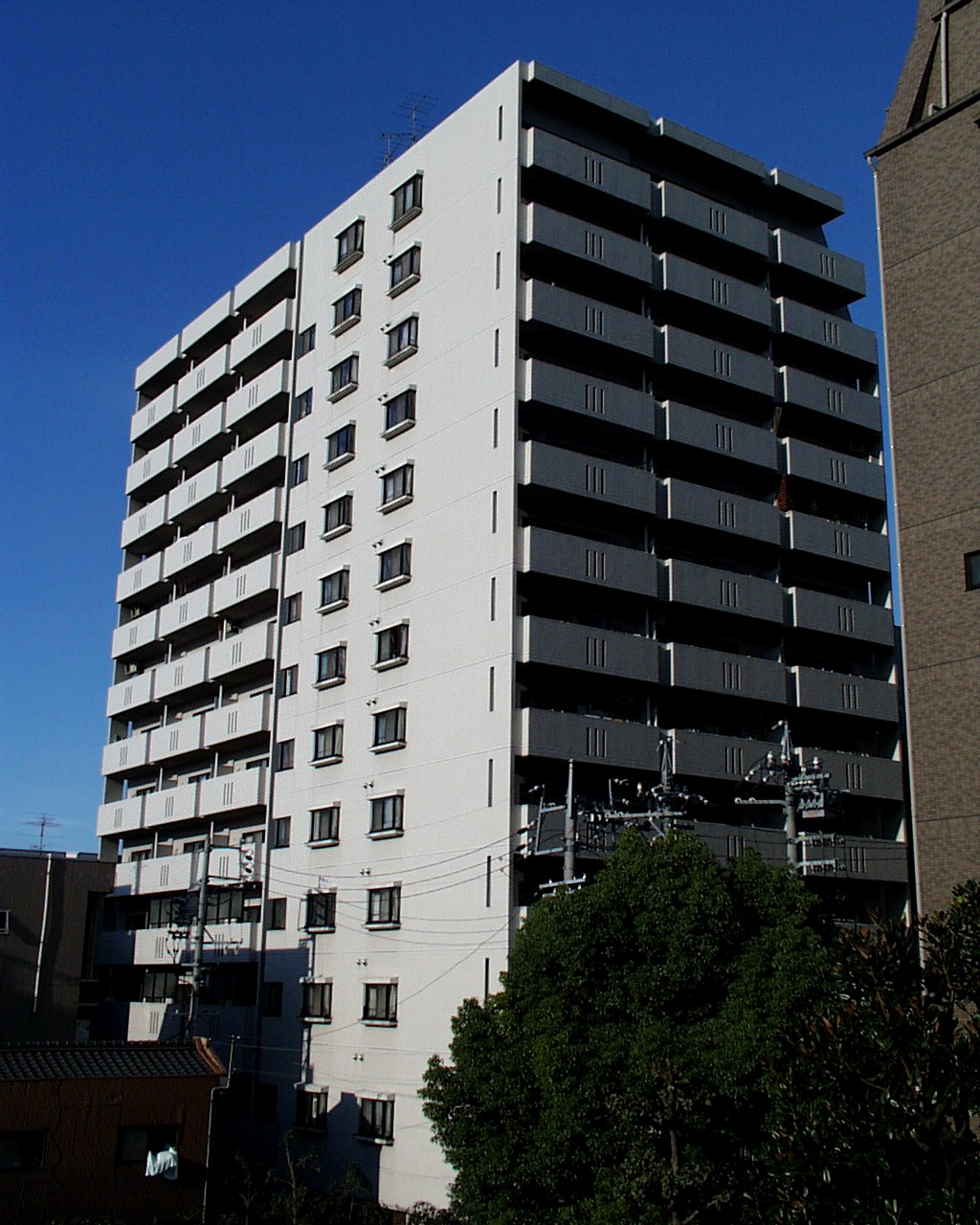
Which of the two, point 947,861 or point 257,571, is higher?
point 257,571

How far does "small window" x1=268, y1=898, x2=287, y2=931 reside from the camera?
58.2 meters

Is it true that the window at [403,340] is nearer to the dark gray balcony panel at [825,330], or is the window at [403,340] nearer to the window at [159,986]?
the dark gray balcony panel at [825,330]

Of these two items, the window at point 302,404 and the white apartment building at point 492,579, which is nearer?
the white apartment building at point 492,579

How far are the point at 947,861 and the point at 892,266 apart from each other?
12.3 meters

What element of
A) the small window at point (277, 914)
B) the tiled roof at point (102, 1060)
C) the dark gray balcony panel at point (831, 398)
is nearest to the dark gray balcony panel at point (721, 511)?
A: the dark gray balcony panel at point (831, 398)

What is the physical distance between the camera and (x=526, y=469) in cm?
5106

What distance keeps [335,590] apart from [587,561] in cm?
1304

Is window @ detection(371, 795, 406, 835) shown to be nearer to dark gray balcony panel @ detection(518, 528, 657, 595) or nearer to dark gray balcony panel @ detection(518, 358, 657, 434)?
dark gray balcony panel @ detection(518, 528, 657, 595)

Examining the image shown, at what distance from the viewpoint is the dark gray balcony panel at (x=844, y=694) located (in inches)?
2239

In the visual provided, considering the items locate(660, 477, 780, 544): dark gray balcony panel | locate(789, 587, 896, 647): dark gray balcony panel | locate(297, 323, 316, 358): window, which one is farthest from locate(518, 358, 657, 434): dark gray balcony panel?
locate(297, 323, 316, 358): window

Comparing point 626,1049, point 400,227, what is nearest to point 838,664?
point 400,227

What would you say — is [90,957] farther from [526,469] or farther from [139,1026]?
[526,469]

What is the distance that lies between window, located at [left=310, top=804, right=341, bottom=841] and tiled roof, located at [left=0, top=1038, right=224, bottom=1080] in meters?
14.0

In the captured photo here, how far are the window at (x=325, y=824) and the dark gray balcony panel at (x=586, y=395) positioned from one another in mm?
19109
